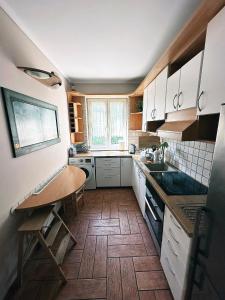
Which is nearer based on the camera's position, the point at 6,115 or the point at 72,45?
the point at 6,115

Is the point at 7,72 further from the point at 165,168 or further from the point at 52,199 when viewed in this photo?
the point at 165,168

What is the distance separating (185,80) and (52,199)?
1747 millimetres

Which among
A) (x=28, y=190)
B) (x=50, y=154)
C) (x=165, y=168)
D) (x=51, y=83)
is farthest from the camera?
(x=165, y=168)

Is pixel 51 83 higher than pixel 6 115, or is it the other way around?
pixel 51 83

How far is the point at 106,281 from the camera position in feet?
4.59

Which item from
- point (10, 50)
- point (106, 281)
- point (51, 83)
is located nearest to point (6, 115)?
point (10, 50)

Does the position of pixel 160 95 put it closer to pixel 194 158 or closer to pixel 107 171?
pixel 194 158

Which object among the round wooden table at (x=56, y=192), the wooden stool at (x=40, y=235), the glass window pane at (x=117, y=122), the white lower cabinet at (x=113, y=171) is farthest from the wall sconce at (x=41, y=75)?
Answer: the glass window pane at (x=117, y=122)

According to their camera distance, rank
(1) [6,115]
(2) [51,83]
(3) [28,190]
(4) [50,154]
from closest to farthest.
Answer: (1) [6,115] → (3) [28,190] → (2) [51,83] → (4) [50,154]

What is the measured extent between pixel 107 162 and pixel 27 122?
193 cm

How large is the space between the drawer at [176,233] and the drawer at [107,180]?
198 cm

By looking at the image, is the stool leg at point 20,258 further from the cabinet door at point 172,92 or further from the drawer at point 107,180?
the drawer at point 107,180

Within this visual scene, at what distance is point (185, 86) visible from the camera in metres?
1.28

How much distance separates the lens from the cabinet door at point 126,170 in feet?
10.4
